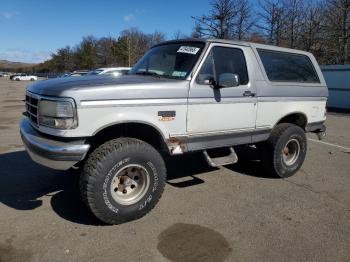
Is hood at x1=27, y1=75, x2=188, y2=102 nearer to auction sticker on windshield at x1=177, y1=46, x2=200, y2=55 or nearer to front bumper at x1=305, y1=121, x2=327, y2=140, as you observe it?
auction sticker on windshield at x1=177, y1=46, x2=200, y2=55

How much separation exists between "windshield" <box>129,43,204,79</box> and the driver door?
0.54 ft

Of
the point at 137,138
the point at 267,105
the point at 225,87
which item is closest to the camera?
the point at 137,138

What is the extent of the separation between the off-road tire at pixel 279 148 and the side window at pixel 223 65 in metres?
1.17

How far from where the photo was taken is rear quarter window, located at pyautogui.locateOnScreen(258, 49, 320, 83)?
223 inches

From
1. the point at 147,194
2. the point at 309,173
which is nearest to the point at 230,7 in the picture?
the point at 309,173

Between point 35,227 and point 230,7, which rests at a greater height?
point 230,7

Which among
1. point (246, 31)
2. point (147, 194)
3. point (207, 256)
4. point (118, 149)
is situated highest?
point (246, 31)

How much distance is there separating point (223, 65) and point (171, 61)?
0.73 metres

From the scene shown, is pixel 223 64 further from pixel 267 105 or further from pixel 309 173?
pixel 309 173

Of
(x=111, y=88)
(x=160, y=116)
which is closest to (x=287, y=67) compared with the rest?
(x=160, y=116)

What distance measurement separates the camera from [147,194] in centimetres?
427

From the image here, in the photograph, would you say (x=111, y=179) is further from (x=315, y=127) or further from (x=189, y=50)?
(x=315, y=127)

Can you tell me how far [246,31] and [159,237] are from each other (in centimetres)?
3634

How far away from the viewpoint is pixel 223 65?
16.4 ft
